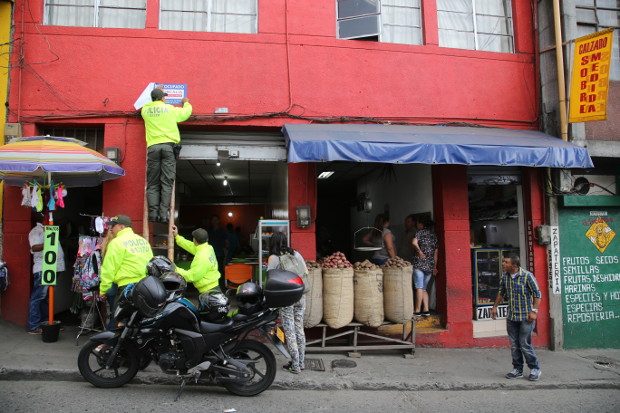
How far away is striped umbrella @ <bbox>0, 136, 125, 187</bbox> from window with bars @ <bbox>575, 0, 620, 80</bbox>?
897 centimetres

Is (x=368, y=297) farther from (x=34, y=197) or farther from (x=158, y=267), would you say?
(x=34, y=197)

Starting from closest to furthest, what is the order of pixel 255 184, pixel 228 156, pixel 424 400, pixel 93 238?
pixel 424 400, pixel 93 238, pixel 228 156, pixel 255 184

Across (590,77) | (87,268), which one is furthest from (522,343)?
(87,268)

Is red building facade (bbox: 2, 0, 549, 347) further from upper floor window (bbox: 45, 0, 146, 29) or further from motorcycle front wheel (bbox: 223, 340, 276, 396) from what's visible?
motorcycle front wheel (bbox: 223, 340, 276, 396)

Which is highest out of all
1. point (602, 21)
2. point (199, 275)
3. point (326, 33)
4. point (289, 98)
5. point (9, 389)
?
point (602, 21)

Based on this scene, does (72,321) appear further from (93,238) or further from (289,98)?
(289,98)

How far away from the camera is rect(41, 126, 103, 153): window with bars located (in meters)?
6.97

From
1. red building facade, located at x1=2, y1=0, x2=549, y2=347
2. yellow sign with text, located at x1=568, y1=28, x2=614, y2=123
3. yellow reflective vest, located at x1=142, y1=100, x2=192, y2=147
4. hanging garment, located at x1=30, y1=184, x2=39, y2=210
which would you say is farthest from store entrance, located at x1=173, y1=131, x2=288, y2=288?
yellow sign with text, located at x1=568, y1=28, x2=614, y2=123

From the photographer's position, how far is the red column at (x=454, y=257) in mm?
7355

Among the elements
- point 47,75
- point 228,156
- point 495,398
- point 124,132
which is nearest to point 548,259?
point 495,398

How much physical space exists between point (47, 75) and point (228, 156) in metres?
3.16

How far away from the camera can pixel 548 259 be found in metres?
7.68

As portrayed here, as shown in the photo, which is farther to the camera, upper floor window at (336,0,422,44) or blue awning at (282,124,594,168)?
upper floor window at (336,0,422,44)

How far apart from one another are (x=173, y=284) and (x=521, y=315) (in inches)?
185
